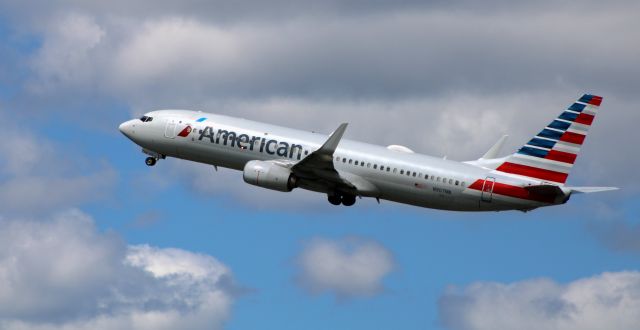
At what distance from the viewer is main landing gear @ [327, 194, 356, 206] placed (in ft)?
276

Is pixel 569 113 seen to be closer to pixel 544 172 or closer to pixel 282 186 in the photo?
pixel 544 172

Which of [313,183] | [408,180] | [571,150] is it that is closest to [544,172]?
[571,150]

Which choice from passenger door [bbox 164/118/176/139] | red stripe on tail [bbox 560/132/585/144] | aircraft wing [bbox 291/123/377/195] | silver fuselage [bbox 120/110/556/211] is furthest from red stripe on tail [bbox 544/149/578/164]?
passenger door [bbox 164/118/176/139]

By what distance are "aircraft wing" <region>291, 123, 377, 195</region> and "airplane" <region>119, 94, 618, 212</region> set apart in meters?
0.07

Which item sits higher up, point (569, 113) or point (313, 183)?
point (569, 113)

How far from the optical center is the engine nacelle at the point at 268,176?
80562mm

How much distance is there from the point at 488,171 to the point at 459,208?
339 centimetres

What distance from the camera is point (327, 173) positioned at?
80.9 meters

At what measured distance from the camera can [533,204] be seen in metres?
78.6

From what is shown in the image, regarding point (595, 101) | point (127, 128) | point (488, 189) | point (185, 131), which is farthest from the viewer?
point (127, 128)

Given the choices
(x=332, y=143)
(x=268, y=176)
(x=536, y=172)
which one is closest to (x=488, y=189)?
(x=536, y=172)

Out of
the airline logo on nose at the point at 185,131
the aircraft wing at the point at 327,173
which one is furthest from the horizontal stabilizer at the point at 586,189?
the airline logo on nose at the point at 185,131

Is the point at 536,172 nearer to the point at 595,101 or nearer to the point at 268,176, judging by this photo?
the point at 595,101

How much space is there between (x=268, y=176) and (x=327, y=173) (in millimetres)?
4276
